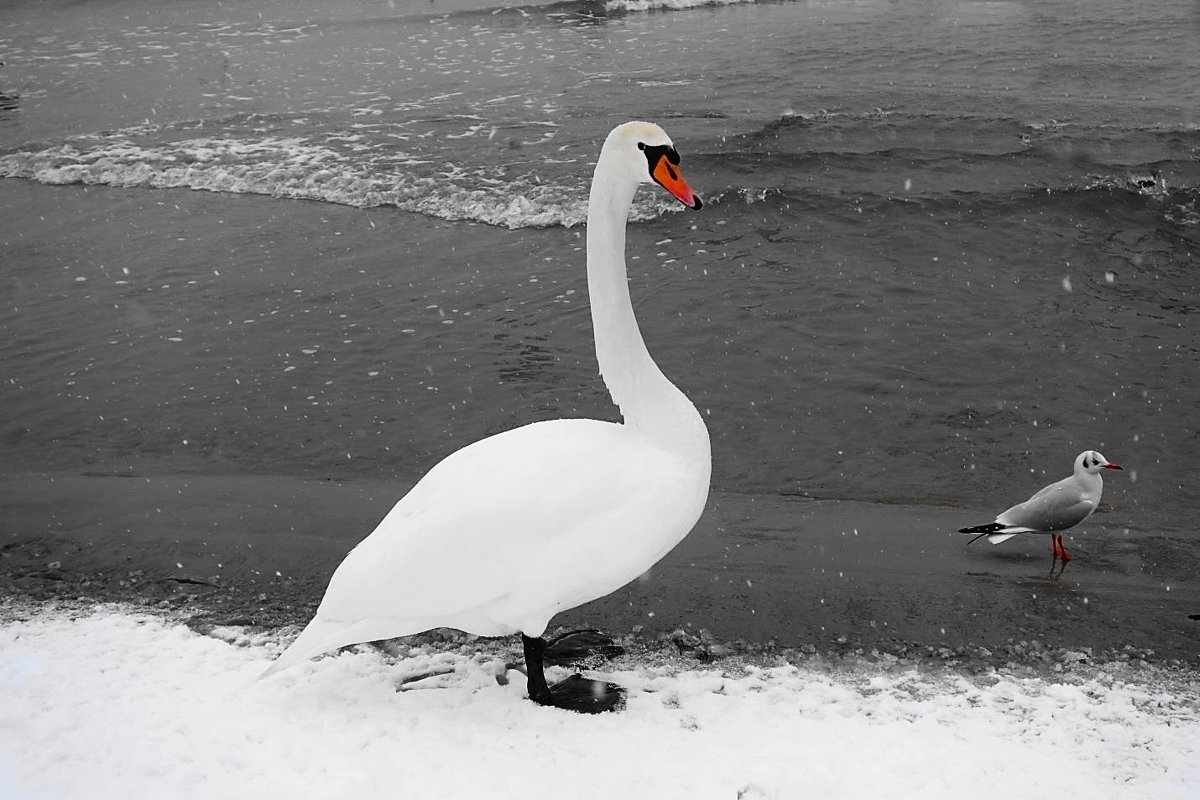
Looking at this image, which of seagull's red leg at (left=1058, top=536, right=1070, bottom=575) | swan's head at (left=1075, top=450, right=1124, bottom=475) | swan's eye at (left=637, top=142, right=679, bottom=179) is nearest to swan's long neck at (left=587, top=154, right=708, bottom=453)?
swan's eye at (left=637, top=142, right=679, bottom=179)

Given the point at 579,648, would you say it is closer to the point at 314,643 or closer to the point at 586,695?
the point at 586,695

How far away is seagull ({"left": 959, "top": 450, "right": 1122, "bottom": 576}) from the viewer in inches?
220

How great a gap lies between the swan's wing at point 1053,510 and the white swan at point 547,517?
2262mm

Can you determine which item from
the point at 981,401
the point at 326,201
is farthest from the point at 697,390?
the point at 326,201

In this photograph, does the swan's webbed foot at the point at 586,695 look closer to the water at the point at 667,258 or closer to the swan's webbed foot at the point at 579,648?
the swan's webbed foot at the point at 579,648

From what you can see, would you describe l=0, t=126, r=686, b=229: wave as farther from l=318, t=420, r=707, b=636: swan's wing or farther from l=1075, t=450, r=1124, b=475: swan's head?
l=318, t=420, r=707, b=636: swan's wing

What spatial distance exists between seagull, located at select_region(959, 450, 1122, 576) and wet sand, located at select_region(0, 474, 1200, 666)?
12 cm

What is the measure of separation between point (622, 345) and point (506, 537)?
88cm

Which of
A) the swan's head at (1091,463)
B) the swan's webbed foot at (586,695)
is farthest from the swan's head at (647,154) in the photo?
the swan's head at (1091,463)

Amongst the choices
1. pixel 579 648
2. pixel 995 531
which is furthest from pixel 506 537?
pixel 995 531

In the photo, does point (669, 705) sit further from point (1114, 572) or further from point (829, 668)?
point (1114, 572)

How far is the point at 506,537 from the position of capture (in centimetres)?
386

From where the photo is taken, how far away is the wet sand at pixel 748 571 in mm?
4824

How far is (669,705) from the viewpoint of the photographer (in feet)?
13.6
